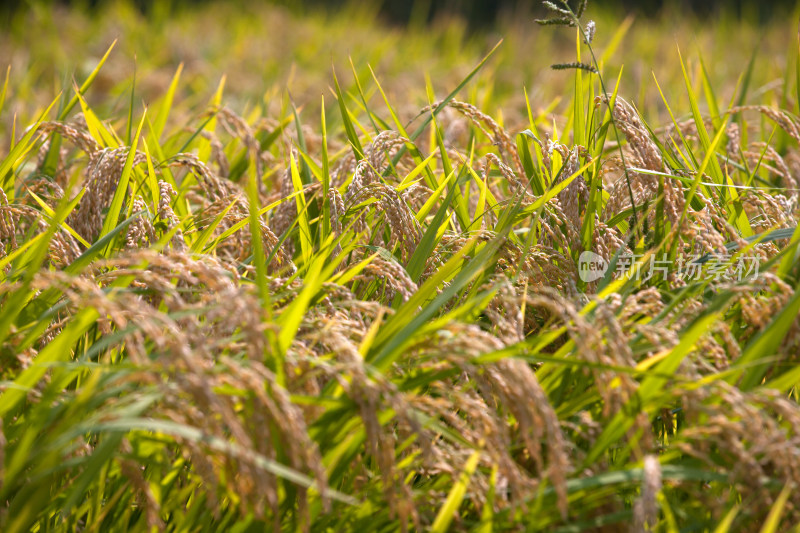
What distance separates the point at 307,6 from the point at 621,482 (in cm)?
1032

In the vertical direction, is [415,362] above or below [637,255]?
below

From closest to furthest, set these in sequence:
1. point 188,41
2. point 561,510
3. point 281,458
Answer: point 561,510
point 281,458
point 188,41

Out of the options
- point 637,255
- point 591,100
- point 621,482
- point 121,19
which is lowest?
point 121,19

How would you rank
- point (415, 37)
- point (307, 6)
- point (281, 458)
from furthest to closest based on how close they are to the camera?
point (307, 6) → point (415, 37) → point (281, 458)

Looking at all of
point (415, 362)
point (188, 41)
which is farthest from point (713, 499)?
point (188, 41)

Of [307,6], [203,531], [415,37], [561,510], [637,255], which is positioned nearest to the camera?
[561,510]

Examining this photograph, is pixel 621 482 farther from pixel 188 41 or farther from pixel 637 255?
pixel 188 41

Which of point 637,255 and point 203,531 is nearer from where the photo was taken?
point 203,531

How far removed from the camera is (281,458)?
1.26 metres

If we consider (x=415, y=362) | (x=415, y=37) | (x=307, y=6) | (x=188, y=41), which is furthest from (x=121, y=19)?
(x=415, y=362)

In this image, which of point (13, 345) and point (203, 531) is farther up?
point (13, 345)

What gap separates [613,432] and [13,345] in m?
1.09

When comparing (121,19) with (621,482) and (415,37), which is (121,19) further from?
(621,482)

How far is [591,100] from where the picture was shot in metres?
2.07
